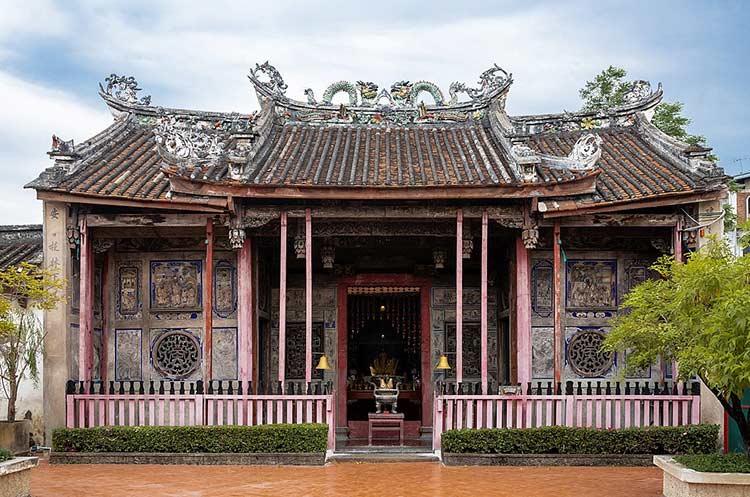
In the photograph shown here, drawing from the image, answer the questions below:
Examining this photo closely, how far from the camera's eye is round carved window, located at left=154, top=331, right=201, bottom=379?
51.0ft

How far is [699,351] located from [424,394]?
320 inches

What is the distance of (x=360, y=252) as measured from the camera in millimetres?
16781

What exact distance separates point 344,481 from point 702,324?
4586 millimetres

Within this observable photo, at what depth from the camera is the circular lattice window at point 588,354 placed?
15.4 metres

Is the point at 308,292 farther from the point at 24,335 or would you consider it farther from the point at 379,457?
the point at 24,335

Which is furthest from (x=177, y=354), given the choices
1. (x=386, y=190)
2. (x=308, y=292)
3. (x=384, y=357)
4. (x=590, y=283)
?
(x=590, y=283)

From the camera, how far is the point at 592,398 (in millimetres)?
13320

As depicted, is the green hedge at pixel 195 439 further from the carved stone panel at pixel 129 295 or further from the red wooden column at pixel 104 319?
the carved stone panel at pixel 129 295

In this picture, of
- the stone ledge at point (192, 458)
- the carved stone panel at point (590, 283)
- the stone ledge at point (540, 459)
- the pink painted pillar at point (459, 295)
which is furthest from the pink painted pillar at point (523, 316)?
the stone ledge at point (192, 458)

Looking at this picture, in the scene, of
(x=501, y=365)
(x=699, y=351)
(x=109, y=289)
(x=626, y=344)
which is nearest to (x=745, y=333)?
(x=699, y=351)

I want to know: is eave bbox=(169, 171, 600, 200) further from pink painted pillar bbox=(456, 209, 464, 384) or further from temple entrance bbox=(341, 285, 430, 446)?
temple entrance bbox=(341, 285, 430, 446)

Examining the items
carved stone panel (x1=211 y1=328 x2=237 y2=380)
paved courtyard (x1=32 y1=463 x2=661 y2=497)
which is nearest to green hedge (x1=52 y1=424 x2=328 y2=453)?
paved courtyard (x1=32 y1=463 x2=661 y2=497)

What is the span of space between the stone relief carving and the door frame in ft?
8.75

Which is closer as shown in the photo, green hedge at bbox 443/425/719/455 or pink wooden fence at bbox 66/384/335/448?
green hedge at bbox 443/425/719/455
